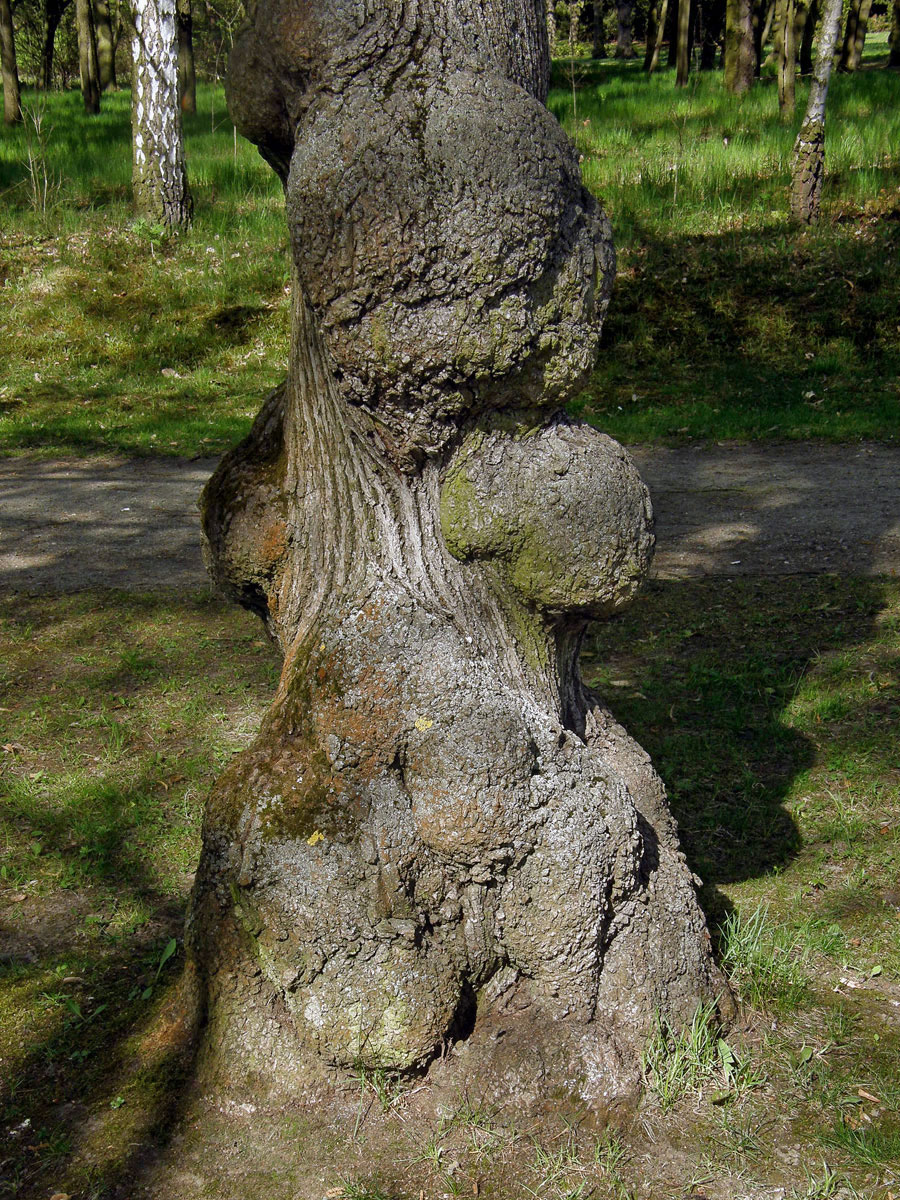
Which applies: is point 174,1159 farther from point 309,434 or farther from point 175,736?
point 175,736

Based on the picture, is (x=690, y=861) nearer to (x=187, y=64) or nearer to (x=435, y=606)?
(x=435, y=606)

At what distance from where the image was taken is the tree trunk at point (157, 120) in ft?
43.1

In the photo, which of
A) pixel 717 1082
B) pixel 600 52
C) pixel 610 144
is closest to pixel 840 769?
pixel 717 1082

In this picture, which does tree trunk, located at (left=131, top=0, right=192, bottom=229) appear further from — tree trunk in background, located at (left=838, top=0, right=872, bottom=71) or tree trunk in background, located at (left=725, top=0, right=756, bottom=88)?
tree trunk in background, located at (left=838, top=0, right=872, bottom=71)

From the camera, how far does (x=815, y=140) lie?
12656 mm

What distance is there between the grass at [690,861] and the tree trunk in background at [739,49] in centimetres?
1612

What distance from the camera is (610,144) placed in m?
16.2

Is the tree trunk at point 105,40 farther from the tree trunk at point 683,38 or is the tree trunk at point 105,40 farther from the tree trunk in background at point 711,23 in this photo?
the tree trunk in background at point 711,23

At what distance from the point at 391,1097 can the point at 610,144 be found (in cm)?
1584

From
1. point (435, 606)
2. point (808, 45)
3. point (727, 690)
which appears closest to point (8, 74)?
point (727, 690)

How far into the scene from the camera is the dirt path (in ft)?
23.2

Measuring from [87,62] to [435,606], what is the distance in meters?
23.2

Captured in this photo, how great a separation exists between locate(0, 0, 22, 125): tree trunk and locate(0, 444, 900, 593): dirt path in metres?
13.8

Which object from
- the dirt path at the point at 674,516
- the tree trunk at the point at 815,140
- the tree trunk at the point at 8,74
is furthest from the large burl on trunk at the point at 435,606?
the tree trunk at the point at 8,74
